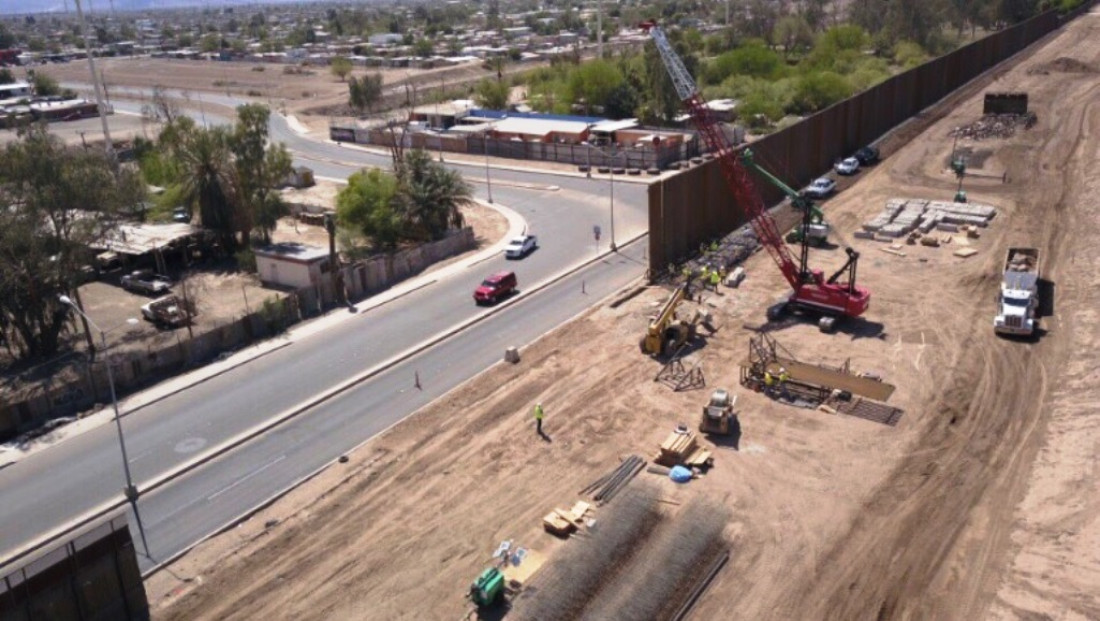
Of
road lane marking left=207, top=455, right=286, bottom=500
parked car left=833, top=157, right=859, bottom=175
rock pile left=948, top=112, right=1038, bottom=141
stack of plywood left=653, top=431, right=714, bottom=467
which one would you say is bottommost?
road lane marking left=207, top=455, right=286, bottom=500

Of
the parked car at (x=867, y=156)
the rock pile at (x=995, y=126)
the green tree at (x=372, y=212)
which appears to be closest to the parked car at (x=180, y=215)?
the green tree at (x=372, y=212)

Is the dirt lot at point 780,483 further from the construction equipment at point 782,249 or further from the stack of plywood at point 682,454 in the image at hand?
the construction equipment at point 782,249

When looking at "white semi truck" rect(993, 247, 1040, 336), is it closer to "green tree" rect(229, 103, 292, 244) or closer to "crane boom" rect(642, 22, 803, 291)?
"crane boom" rect(642, 22, 803, 291)

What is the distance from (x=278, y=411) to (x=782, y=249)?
24936 mm

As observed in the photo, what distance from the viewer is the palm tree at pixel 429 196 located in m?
55.2

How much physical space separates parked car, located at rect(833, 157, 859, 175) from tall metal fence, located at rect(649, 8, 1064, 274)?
134 centimetres

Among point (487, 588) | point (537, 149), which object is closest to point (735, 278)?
point (487, 588)

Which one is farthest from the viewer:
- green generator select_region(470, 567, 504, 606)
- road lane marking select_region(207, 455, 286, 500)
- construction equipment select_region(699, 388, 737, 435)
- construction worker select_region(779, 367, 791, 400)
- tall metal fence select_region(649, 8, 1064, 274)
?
tall metal fence select_region(649, 8, 1064, 274)

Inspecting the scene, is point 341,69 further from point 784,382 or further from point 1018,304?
point 784,382

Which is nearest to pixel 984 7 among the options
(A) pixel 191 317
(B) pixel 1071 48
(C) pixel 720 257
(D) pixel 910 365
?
(B) pixel 1071 48

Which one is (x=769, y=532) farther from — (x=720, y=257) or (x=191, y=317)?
(x=191, y=317)

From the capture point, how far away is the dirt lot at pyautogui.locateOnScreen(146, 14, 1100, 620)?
925 inches

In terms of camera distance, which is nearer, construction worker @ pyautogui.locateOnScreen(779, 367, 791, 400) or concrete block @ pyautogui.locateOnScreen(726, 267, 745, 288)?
construction worker @ pyautogui.locateOnScreen(779, 367, 791, 400)

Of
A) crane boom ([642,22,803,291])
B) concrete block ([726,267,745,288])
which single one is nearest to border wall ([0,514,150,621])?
crane boom ([642,22,803,291])
